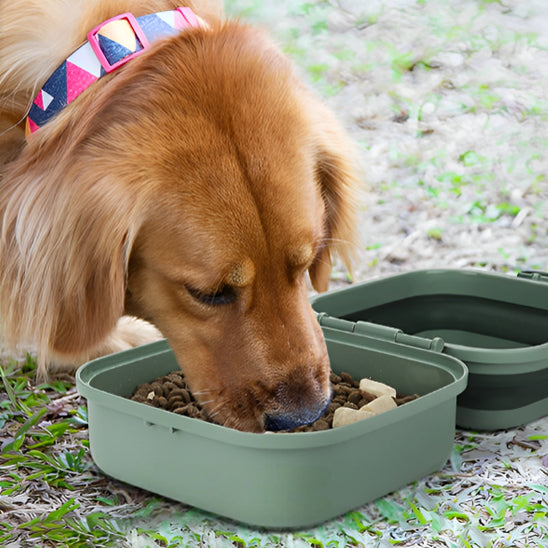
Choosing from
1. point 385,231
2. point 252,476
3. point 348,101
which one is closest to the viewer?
point 252,476

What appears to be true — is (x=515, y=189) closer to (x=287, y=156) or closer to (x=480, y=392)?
(x=480, y=392)

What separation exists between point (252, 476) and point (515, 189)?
2904mm

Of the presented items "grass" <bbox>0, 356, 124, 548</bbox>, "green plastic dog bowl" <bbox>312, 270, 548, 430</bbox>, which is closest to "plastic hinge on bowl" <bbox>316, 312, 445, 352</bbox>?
"green plastic dog bowl" <bbox>312, 270, 548, 430</bbox>

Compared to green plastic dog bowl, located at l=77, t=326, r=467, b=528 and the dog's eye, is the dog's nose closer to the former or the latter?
green plastic dog bowl, located at l=77, t=326, r=467, b=528

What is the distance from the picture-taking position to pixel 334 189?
2.93 meters

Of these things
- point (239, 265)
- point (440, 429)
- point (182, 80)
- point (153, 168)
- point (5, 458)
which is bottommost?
point (5, 458)

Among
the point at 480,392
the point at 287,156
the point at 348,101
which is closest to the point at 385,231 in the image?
the point at 348,101

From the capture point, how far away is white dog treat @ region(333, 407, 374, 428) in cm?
267

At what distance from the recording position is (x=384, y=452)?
2557mm

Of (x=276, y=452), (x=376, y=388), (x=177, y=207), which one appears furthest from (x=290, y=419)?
(x=177, y=207)

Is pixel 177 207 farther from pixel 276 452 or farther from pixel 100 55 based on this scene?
pixel 276 452

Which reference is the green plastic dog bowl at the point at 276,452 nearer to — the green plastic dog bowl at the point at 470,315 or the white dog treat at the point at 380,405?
the white dog treat at the point at 380,405

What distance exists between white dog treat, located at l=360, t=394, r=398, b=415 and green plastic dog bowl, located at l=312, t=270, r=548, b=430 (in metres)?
0.30

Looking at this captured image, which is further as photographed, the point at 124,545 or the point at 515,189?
the point at 515,189
